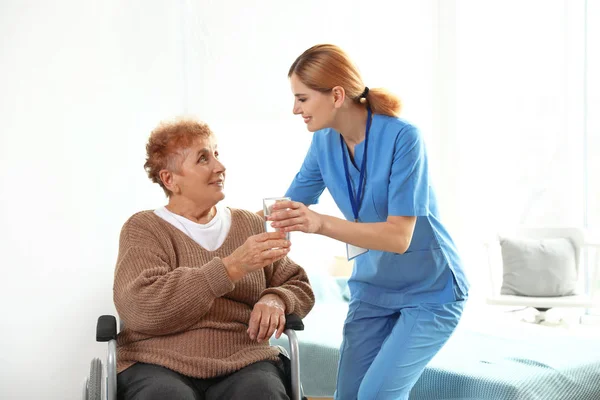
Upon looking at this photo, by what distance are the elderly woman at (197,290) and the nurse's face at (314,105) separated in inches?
12.9

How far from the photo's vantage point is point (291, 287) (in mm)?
2230

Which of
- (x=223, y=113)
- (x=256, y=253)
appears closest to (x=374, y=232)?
(x=256, y=253)

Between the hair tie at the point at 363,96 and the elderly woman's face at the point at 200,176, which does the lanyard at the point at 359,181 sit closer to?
the hair tie at the point at 363,96

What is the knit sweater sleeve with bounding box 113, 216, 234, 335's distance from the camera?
1.98 metres

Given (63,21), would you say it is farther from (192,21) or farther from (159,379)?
(159,379)

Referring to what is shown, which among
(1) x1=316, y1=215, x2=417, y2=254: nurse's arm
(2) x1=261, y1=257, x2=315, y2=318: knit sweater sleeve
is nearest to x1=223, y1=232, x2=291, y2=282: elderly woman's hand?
(1) x1=316, y1=215, x2=417, y2=254: nurse's arm

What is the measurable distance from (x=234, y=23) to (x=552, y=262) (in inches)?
95.3

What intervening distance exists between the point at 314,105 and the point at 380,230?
0.41 m

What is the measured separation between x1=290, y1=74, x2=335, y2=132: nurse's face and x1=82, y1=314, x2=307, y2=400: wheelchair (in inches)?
21.9

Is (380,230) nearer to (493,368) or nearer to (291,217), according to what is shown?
(291,217)

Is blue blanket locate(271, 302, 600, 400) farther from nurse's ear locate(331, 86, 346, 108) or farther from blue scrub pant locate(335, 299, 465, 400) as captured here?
nurse's ear locate(331, 86, 346, 108)

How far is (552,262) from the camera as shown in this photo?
4605 millimetres

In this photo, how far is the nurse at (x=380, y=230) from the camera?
201 cm

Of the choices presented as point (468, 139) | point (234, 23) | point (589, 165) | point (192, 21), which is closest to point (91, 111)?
point (192, 21)
